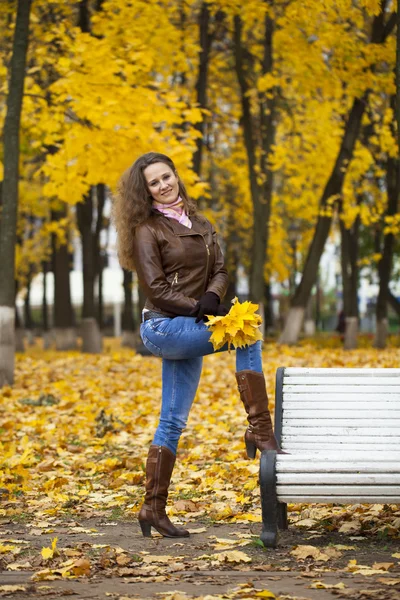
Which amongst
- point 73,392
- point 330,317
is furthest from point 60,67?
point 330,317

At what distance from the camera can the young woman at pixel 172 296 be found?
5.97 metres

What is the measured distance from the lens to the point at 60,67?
16.6 meters

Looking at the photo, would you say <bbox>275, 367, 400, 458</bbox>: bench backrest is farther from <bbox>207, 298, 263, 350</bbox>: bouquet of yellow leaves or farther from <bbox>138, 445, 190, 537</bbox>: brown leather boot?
<bbox>138, 445, 190, 537</bbox>: brown leather boot

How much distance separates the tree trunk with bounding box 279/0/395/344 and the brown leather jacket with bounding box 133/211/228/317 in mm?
15358

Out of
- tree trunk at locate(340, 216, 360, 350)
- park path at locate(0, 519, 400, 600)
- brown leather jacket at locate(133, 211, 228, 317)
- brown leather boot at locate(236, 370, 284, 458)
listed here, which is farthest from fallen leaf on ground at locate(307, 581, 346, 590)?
tree trunk at locate(340, 216, 360, 350)

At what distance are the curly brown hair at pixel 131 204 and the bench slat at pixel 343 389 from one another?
1.17m

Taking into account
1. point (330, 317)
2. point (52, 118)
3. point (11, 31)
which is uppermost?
point (11, 31)

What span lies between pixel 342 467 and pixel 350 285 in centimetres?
2200

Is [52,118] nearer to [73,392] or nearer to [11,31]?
[11,31]

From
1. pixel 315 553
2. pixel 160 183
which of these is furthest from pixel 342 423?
pixel 160 183

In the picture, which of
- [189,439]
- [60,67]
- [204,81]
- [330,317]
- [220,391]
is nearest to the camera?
[189,439]

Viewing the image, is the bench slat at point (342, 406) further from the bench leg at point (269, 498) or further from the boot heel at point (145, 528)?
the boot heel at point (145, 528)

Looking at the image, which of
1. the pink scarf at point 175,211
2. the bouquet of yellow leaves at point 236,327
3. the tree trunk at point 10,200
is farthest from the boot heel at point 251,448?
the tree trunk at point 10,200

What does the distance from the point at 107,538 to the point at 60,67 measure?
11.4 metres
